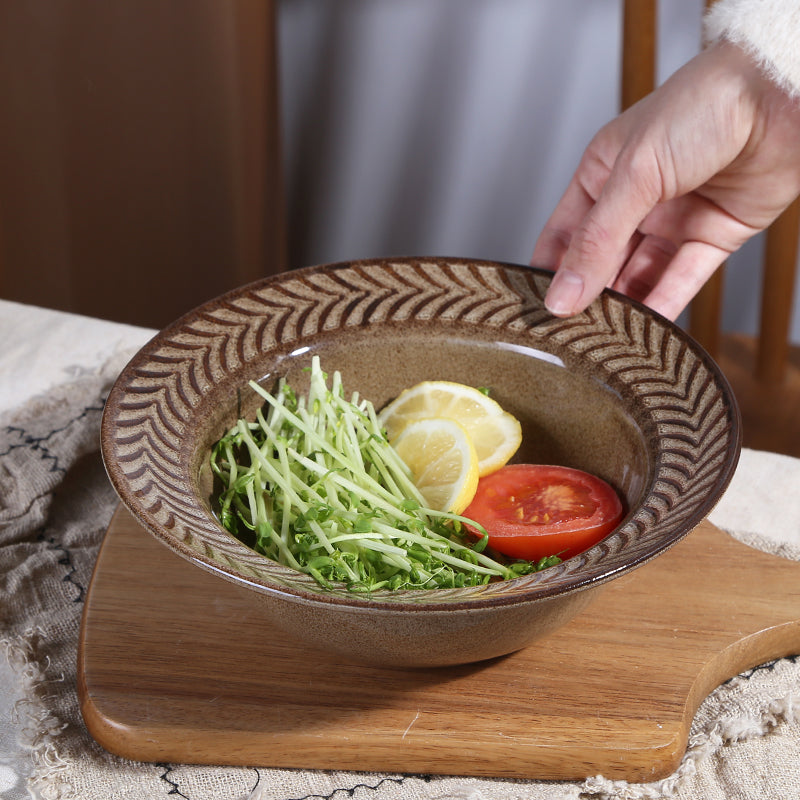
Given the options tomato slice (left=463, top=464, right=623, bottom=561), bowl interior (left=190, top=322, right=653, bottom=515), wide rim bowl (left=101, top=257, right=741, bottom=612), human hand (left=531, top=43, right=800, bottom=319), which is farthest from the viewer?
human hand (left=531, top=43, right=800, bottom=319)

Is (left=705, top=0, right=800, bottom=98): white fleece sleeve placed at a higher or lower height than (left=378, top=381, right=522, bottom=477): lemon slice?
higher

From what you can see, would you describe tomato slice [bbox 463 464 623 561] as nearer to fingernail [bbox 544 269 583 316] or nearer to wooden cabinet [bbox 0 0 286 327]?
fingernail [bbox 544 269 583 316]

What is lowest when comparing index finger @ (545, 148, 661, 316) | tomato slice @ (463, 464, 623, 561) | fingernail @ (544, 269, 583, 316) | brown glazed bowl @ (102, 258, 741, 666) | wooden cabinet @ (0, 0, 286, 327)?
wooden cabinet @ (0, 0, 286, 327)

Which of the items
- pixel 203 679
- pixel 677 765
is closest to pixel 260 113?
pixel 203 679

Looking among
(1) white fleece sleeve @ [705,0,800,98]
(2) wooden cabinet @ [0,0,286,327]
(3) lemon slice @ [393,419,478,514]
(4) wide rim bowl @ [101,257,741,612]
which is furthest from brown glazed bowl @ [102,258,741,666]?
(2) wooden cabinet @ [0,0,286,327]

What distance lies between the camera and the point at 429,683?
876mm

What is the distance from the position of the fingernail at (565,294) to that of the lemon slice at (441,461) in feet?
0.61

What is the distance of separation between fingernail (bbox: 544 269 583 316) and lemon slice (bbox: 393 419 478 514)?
186mm

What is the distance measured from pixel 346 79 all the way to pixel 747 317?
4.17 feet

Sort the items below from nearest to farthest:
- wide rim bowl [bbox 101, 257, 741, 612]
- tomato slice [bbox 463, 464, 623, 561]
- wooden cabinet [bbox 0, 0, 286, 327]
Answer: wide rim bowl [bbox 101, 257, 741, 612] → tomato slice [bbox 463, 464, 623, 561] → wooden cabinet [bbox 0, 0, 286, 327]

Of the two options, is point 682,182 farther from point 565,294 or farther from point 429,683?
point 429,683

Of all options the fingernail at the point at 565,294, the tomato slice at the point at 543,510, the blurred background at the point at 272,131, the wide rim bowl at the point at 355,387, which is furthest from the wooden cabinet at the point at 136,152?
the tomato slice at the point at 543,510

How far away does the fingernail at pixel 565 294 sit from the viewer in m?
1.07

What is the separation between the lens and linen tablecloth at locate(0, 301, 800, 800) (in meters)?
0.83
